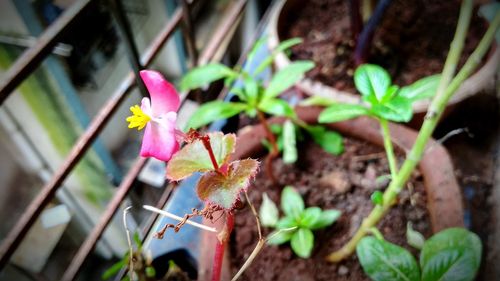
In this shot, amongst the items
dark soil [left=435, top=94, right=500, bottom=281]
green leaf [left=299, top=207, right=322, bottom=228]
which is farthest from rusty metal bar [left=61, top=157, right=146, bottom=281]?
dark soil [left=435, top=94, right=500, bottom=281]

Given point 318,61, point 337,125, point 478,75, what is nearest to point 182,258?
point 337,125

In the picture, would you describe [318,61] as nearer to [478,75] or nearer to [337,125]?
[337,125]

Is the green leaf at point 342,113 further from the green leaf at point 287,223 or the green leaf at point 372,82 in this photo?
the green leaf at point 287,223

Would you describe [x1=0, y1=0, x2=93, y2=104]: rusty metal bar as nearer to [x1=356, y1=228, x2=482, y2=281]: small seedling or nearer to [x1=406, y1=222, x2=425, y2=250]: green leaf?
[x1=356, y1=228, x2=482, y2=281]: small seedling

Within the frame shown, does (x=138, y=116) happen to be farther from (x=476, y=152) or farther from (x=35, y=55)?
(x=476, y=152)

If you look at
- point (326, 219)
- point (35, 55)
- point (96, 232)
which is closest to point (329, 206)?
point (326, 219)

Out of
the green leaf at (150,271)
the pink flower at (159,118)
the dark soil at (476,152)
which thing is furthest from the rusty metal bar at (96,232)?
the dark soil at (476,152)
